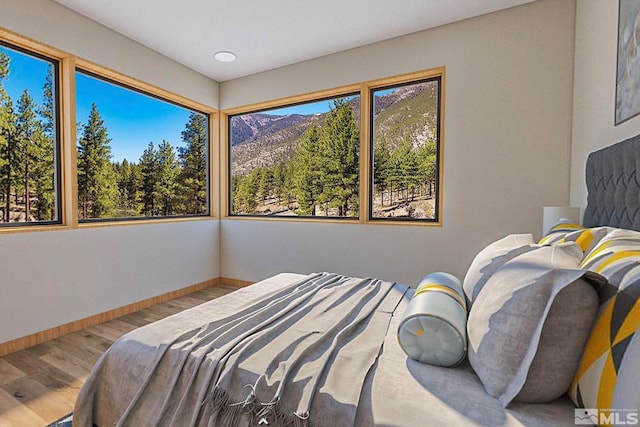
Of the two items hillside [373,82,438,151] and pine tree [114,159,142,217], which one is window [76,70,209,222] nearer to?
pine tree [114,159,142,217]

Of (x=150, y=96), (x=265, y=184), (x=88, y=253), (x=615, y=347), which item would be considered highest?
(x=150, y=96)

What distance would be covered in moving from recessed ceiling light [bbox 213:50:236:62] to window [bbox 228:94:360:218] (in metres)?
0.77

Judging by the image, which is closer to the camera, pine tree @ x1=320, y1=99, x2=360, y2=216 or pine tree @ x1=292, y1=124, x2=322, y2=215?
pine tree @ x1=320, y1=99, x2=360, y2=216

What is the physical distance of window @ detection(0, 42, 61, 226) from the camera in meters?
2.38

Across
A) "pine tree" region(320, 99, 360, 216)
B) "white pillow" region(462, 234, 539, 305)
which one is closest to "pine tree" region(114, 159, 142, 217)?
"pine tree" region(320, 99, 360, 216)

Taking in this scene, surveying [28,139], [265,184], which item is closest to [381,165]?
[265,184]

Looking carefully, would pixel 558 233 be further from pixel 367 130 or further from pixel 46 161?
pixel 46 161

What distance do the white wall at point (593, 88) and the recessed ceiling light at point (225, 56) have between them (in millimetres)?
3125

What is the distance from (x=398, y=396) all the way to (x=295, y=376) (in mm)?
329

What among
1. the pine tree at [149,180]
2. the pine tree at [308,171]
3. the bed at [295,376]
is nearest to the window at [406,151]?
the pine tree at [308,171]

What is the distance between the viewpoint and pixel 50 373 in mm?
2037

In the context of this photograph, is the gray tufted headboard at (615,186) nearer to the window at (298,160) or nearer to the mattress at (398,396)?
the mattress at (398,396)

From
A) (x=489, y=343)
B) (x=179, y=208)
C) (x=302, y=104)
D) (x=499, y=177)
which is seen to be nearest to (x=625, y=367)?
(x=489, y=343)

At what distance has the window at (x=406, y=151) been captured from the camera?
3.06 metres
